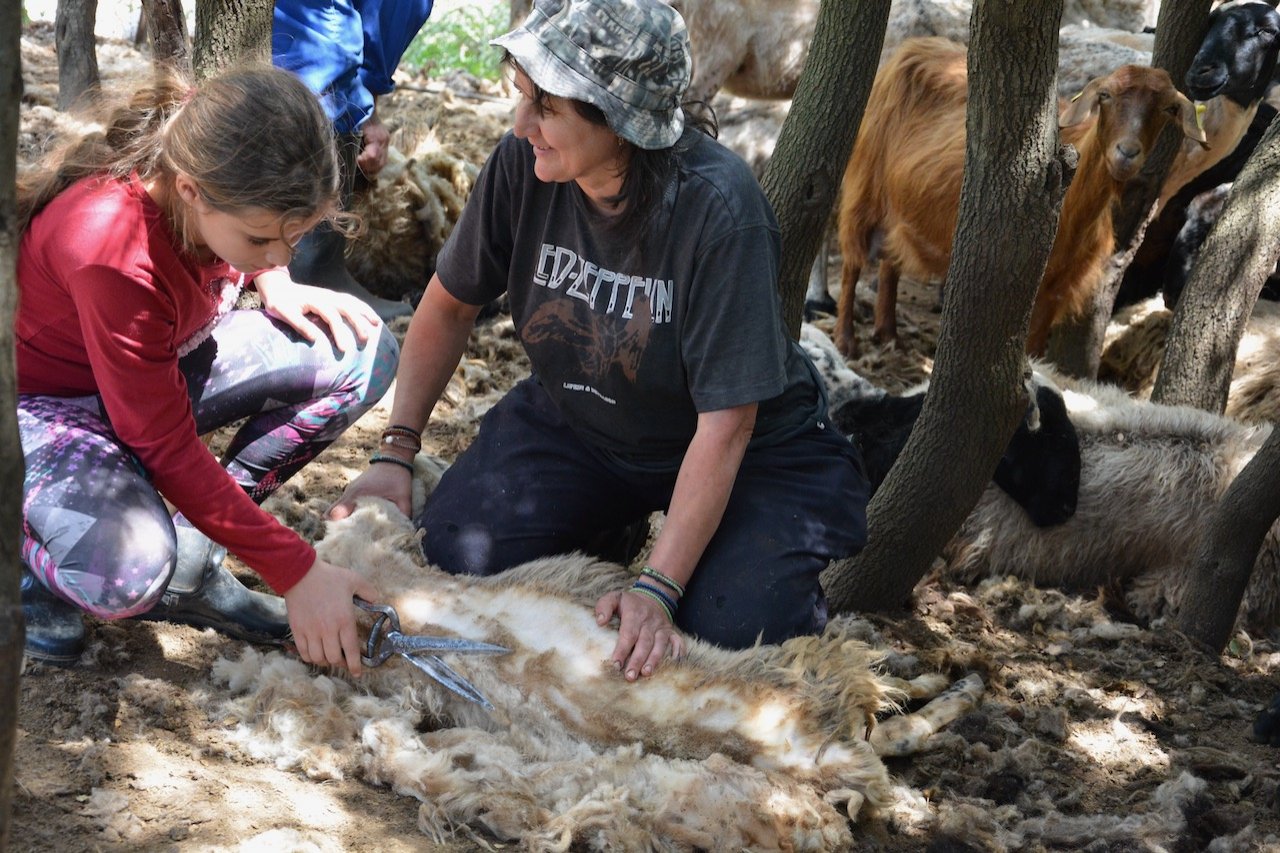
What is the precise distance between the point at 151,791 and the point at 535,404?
4.46ft

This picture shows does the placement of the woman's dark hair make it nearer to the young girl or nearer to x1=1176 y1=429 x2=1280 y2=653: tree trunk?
the young girl

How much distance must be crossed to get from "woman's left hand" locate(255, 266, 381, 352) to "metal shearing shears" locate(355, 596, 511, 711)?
34.4 inches

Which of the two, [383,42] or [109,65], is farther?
[109,65]

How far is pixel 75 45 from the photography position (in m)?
5.74

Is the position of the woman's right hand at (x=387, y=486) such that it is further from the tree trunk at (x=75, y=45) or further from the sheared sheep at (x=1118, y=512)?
the tree trunk at (x=75, y=45)

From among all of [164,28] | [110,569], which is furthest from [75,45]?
[110,569]

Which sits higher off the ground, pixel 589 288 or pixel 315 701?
pixel 589 288

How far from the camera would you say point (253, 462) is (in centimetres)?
308

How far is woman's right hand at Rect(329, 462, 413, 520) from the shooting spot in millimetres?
3023

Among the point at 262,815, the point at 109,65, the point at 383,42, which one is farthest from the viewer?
the point at 109,65

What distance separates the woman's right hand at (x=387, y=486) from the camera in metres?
3.02

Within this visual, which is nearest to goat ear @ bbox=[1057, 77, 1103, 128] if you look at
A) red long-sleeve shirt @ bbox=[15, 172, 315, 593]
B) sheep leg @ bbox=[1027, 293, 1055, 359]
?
sheep leg @ bbox=[1027, 293, 1055, 359]

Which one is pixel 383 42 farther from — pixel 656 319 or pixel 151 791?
pixel 151 791

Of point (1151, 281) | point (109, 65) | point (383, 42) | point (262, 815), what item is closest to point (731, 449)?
point (262, 815)
